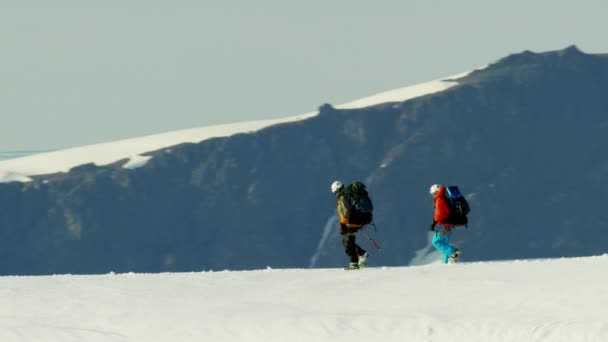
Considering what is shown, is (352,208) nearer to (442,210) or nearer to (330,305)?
(442,210)

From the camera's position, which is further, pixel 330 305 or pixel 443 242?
pixel 443 242

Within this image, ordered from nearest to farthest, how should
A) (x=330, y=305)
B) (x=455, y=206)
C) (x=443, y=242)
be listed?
(x=330, y=305), (x=455, y=206), (x=443, y=242)

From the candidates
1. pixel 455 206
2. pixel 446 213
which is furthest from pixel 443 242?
pixel 455 206

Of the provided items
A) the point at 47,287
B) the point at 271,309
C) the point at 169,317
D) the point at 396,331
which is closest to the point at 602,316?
the point at 396,331

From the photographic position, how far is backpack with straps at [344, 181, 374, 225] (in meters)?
28.8

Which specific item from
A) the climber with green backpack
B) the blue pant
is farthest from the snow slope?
the blue pant

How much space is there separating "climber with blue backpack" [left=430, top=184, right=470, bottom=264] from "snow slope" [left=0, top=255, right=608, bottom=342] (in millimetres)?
1569

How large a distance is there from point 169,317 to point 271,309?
1763 millimetres

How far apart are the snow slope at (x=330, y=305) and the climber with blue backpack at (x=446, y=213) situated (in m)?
1.57

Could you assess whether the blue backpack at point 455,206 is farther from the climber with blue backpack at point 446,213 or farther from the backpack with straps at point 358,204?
the backpack with straps at point 358,204

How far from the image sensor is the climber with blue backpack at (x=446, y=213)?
30453mm

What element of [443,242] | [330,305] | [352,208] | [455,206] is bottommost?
[330,305]

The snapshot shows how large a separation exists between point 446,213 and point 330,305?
21.5 ft

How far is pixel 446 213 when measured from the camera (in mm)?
30500
